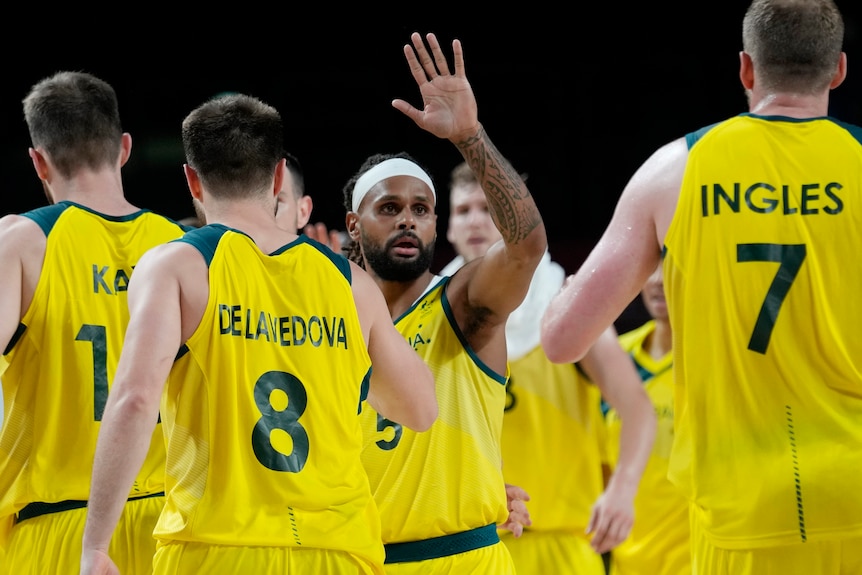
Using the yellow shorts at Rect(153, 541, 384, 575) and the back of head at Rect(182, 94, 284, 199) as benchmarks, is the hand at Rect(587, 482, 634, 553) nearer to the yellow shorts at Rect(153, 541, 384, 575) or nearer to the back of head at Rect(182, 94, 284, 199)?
the yellow shorts at Rect(153, 541, 384, 575)

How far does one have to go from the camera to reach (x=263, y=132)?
3.43 meters

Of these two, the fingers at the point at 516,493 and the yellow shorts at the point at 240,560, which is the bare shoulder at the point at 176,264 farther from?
the fingers at the point at 516,493

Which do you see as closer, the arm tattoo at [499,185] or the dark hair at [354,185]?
the arm tattoo at [499,185]

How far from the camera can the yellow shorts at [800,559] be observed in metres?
2.98

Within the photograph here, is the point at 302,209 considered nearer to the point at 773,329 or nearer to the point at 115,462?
the point at 115,462

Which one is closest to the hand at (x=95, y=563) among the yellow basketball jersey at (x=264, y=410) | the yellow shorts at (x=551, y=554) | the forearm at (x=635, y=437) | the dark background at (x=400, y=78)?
the yellow basketball jersey at (x=264, y=410)

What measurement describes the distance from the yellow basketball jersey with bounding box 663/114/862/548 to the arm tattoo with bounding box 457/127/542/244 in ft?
2.62

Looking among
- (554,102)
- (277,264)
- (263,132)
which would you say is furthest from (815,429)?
(554,102)

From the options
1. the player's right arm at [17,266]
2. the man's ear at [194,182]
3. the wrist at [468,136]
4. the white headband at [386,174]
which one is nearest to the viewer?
the man's ear at [194,182]

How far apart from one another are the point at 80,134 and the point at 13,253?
0.64m

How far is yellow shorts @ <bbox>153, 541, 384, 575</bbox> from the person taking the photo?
3102 mm

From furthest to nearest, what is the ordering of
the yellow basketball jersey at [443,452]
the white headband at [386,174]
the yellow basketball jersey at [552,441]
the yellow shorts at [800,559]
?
the yellow basketball jersey at [552,441] → the white headband at [386,174] → the yellow basketball jersey at [443,452] → the yellow shorts at [800,559]

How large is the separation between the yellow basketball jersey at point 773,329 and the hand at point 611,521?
2003mm

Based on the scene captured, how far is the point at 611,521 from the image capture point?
510 centimetres
